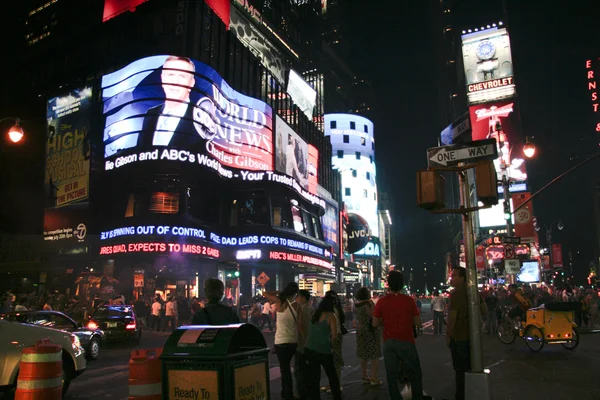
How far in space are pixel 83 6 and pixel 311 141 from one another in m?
28.5

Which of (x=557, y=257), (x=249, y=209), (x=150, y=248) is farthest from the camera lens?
(x=557, y=257)

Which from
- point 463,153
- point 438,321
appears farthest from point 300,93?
point 463,153

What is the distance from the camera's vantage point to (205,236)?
30.6m

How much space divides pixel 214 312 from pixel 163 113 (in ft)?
85.1

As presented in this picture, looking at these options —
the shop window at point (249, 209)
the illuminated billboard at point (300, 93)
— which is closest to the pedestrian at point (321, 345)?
the shop window at point (249, 209)

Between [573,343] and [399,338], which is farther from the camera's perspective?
[573,343]

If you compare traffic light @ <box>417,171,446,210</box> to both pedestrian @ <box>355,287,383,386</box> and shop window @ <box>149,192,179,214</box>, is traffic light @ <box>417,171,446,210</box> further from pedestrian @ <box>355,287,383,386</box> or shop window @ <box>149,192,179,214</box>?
shop window @ <box>149,192,179,214</box>

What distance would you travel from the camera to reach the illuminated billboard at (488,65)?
75.8 m

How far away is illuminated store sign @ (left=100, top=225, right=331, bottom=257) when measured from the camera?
28.2 m

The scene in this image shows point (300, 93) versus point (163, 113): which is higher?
point (300, 93)

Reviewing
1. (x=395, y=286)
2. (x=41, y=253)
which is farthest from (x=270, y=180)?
(x=395, y=286)

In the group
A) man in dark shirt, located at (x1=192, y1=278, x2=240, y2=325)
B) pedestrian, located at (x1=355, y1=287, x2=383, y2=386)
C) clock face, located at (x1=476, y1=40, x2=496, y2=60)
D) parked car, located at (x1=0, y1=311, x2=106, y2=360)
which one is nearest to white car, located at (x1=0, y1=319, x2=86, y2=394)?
parked car, located at (x1=0, y1=311, x2=106, y2=360)

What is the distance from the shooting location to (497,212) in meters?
67.4

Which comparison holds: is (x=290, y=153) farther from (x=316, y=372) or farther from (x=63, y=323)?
(x=316, y=372)
